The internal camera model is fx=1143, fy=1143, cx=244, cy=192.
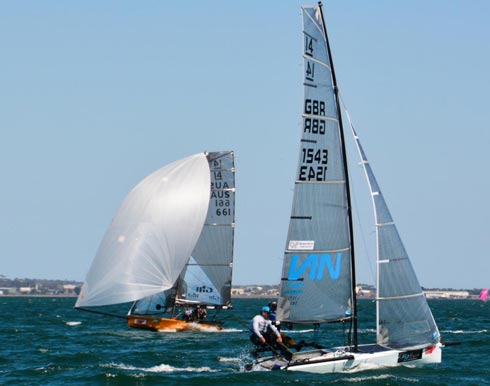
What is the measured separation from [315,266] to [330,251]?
1.93 feet

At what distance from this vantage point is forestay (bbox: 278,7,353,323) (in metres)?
30.5

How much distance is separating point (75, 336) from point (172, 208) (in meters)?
7.04

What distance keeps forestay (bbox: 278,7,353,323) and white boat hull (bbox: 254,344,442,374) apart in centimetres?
111

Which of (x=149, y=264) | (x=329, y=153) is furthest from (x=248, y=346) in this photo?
(x=329, y=153)

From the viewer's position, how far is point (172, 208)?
48188 mm

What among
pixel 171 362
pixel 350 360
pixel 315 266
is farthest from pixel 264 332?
pixel 171 362

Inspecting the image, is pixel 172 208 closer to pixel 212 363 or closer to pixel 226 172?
pixel 226 172

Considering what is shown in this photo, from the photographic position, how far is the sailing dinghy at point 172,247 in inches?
1790

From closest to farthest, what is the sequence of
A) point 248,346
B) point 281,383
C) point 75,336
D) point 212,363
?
point 281,383, point 212,363, point 248,346, point 75,336

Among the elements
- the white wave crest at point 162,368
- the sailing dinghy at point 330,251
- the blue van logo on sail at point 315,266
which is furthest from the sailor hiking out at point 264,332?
the white wave crest at point 162,368

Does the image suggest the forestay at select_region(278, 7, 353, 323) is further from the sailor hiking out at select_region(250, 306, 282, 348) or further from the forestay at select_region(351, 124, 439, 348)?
the forestay at select_region(351, 124, 439, 348)

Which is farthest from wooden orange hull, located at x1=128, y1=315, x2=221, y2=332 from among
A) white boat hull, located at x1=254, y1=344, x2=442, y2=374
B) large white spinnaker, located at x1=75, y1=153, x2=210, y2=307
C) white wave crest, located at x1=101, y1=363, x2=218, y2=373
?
white boat hull, located at x1=254, y1=344, x2=442, y2=374

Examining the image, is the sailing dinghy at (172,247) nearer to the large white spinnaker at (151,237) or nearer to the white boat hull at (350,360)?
the large white spinnaker at (151,237)

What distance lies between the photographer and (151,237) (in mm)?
46656
